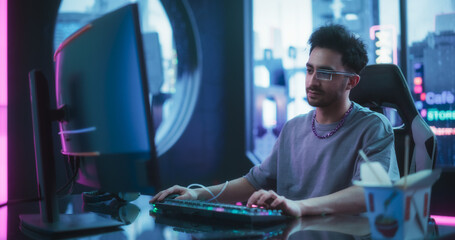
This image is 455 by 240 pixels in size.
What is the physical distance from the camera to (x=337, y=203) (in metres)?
1.14

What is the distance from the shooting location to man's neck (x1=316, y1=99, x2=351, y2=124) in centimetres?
147

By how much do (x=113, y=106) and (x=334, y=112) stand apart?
2.95 feet

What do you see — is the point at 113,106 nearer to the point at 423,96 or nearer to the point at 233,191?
the point at 233,191

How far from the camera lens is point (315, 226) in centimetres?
94

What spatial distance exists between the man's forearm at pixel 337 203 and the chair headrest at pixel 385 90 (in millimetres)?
480

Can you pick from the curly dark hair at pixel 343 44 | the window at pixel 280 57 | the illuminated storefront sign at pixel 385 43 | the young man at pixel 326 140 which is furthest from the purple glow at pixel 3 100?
the illuminated storefront sign at pixel 385 43

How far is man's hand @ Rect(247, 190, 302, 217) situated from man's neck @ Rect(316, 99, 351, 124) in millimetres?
489

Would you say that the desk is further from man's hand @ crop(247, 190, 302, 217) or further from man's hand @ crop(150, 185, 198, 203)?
man's hand @ crop(150, 185, 198, 203)

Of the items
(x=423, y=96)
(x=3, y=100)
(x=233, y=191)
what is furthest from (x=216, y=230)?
(x=423, y=96)

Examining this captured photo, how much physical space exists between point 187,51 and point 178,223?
3.06 meters

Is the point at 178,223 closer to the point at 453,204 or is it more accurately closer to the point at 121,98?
the point at 121,98

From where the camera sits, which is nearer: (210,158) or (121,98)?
(121,98)

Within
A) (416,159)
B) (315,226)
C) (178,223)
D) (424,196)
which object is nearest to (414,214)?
(424,196)

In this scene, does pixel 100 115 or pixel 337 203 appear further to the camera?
pixel 337 203
